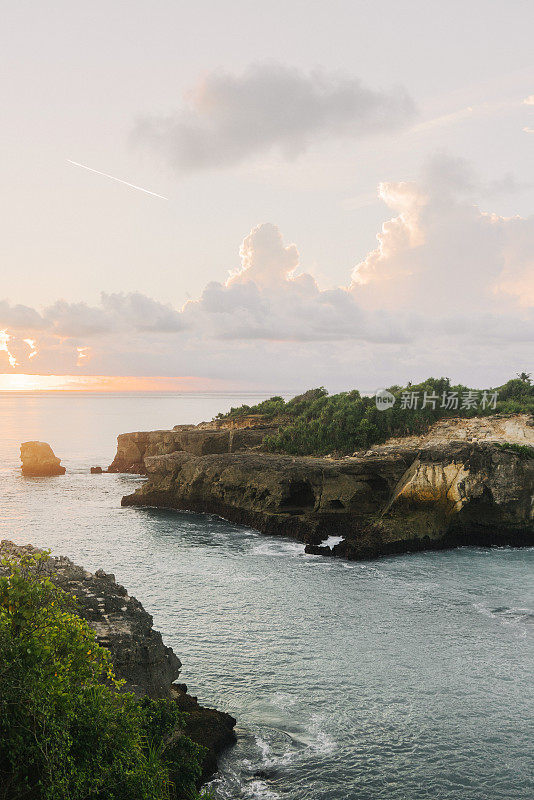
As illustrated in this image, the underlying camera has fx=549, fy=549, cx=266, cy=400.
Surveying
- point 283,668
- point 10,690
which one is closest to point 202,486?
point 283,668

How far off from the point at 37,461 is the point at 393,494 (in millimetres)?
69287

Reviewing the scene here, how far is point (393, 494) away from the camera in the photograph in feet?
208

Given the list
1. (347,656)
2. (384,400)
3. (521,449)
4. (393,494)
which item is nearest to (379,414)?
(384,400)

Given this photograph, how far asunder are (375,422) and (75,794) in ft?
237

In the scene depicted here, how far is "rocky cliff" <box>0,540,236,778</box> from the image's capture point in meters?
22.6

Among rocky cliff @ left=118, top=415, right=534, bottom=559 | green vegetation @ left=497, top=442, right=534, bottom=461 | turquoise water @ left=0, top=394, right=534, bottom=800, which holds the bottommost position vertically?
turquoise water @ left=0, top=394, right=534, bottom=800

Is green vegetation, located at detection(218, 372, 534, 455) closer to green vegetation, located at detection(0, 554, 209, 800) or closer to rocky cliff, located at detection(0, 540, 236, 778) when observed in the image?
rocky cliff, located at detection(0, 540, 236, 778)

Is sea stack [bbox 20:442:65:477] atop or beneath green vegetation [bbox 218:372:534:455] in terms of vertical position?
beneath

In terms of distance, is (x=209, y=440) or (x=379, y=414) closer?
(x=379, y=414)

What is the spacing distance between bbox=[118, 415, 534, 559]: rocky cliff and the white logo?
10867 mm
